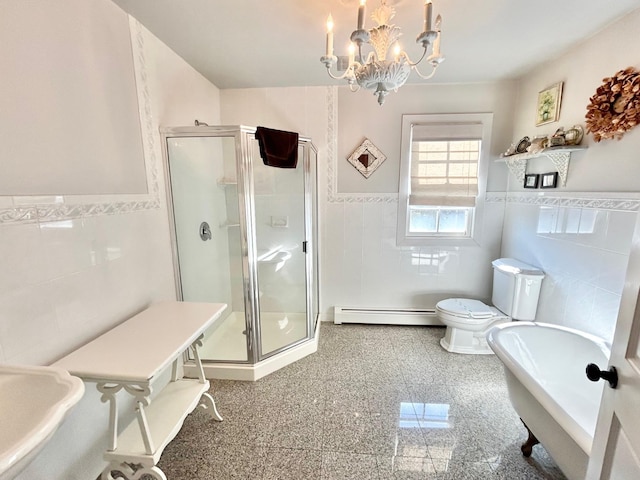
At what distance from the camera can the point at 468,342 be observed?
2.50 m

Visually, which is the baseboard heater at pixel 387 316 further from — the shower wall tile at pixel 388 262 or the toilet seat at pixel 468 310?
the toilet seat at pixel 468 310

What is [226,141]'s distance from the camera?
78.7 inches

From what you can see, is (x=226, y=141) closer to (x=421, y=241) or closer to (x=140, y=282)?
(x=140, y=282)

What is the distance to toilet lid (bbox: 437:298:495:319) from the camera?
2.45 meters

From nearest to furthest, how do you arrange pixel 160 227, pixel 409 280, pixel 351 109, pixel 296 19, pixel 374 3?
pixel 374 3 → pixel 296 19 → pixel 160 227 → pixel 351 109 → pixel 409 280

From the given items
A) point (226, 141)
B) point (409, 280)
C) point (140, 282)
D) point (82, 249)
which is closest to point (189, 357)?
point (140, 282)

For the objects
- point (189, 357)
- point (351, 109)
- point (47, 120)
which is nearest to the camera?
point (47, 120)

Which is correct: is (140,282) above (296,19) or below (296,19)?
below

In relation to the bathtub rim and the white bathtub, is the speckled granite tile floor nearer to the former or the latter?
the white bathtub

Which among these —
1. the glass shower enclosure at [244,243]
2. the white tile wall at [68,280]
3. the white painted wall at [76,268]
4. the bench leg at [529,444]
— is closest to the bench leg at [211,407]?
the glass shower enclosure at [244,243]

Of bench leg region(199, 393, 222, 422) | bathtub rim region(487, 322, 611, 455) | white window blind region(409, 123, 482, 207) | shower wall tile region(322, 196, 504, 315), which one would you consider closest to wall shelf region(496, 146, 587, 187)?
white window blind region(409, 123, 482, 207)

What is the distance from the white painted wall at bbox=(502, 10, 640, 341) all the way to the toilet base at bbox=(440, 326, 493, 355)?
20.0 inches

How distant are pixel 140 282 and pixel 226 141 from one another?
1.09m

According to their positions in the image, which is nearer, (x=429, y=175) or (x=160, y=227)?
(x=160, y=227)
